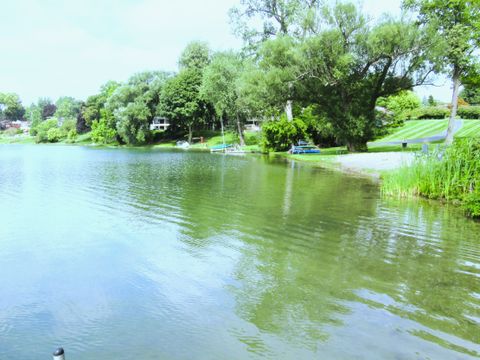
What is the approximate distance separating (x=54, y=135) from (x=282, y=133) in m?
77.9

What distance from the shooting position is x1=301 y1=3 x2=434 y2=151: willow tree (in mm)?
29531

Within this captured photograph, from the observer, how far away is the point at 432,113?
59.9 metres

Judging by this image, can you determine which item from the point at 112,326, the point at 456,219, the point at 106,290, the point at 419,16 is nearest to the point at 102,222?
the point at 106,290

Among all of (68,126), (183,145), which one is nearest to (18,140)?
(68,126)

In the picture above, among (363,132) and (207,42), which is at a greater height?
(207,42)

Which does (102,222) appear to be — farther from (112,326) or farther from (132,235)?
(112,326)

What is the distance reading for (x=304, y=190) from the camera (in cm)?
1738

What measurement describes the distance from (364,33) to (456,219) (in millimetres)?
22976

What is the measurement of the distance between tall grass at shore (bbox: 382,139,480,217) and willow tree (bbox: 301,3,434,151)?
17.2 meters

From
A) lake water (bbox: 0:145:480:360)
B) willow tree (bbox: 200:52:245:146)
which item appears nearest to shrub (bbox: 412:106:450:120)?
willow tree (bbox: 200:52:245:146)

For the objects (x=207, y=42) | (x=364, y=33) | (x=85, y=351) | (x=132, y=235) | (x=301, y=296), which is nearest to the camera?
(x=85, y=351)

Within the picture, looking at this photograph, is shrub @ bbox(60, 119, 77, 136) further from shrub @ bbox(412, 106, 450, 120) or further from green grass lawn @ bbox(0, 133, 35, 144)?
shrub @ bbox(412, 106, 450, 120)

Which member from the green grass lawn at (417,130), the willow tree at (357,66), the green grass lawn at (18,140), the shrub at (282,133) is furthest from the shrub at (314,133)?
the green grass lawn at (18,140)

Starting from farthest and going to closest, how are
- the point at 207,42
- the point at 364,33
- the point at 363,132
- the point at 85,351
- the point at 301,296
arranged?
1. the point at 207,42
2. the point at 363,132
3. the point at 364,33
4. the point at 301,296
5. the point at 85,351
